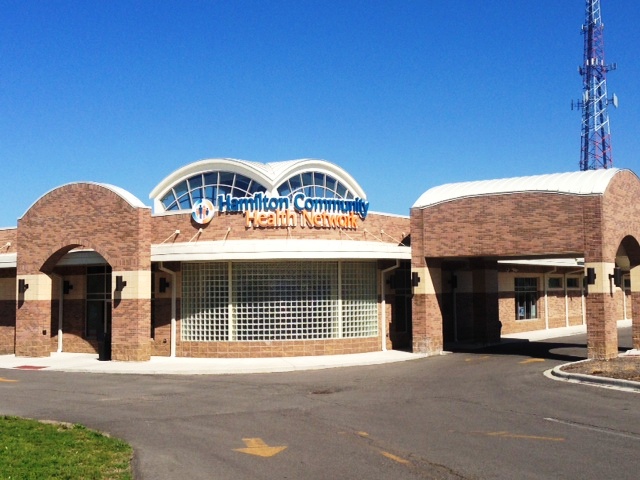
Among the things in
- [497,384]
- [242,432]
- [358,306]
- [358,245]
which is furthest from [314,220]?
[242,432]

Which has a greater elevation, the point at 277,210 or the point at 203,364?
the point at 277,210

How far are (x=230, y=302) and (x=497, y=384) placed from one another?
10.4m

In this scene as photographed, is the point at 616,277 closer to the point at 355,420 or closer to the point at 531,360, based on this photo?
the point at 531,360

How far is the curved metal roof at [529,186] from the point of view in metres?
22.7

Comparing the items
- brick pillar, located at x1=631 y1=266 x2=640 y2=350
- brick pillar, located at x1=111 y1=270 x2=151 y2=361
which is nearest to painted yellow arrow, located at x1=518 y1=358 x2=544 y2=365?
brick pillar, located at x1=631 y1=266 x2=640 y2=350

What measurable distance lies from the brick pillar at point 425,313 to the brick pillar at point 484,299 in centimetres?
459

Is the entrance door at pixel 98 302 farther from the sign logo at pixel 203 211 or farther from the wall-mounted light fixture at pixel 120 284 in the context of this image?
the sign logo at pixel 203 211

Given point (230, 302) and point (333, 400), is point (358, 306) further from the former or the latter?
point (333, 400)

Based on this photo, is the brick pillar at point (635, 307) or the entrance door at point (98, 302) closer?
the brick pillar at point (635, 307)

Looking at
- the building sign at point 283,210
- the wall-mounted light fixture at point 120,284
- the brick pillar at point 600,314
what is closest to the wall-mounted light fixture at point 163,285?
the wall-mounted light fixture at point 120,284

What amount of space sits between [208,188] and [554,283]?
75.7ft

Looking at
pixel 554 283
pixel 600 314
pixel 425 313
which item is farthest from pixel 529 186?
pixel 554 283

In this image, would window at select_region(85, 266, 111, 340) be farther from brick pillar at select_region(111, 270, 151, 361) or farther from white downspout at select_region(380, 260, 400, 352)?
white downspout at select_region(380, 260, 400, 352)

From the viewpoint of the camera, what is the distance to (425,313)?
2544cm
